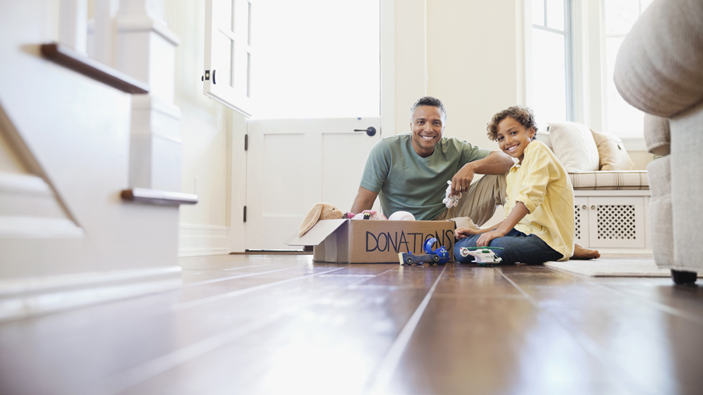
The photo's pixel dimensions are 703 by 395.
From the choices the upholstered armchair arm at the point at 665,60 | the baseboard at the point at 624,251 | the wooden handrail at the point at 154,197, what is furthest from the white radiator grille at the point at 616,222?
the wooden handrail at the point at 154,197

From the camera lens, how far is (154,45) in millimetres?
1021

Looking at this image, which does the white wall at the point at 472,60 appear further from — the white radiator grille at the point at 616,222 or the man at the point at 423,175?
the man at the point at 423,175

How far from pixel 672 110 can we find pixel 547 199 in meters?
1.05

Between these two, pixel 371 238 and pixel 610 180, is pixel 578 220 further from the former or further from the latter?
pixel 371 238

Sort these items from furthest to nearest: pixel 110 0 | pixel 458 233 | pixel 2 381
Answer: pixel 458 233 → pixel 110 0 → pixel 2 381

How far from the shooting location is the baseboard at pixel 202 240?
2.94 m

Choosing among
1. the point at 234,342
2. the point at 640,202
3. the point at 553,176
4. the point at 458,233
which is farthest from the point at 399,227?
the point at 640,202

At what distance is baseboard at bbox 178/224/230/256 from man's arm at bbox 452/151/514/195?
1.55 m

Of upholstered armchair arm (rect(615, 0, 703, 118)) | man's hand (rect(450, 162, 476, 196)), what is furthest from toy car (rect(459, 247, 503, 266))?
upholstered armchair arm (rect(615, 0, 703, 118))

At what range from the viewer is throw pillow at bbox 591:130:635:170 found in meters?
3.78

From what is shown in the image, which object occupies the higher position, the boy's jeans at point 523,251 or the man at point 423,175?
the man at point 423,175

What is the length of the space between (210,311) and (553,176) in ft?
5.29

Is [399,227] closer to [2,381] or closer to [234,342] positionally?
[234,342]

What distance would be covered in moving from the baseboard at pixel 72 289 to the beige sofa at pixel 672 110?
94 cm
